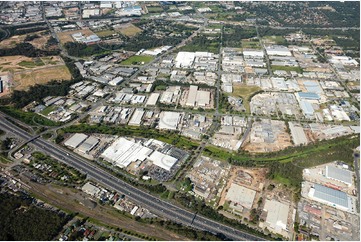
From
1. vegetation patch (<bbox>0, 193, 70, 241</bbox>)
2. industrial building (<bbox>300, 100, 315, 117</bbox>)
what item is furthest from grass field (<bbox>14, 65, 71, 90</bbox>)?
industrial building (<bbox>300, 100, 315, 117</bbox>)

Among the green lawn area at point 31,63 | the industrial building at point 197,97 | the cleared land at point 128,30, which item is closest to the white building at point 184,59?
the industrial building at point 197,97

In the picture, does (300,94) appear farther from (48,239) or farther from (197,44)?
(48,239)

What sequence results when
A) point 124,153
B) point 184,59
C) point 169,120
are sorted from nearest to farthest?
point 124,153, point 169,120, point 184,59

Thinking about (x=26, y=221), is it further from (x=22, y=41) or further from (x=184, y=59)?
(x=22, y=41)

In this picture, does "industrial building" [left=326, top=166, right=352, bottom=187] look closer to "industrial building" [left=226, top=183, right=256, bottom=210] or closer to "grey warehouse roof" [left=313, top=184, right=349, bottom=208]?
"grey warehouse roof" [left=313, top=184, right=349, bottom=208]

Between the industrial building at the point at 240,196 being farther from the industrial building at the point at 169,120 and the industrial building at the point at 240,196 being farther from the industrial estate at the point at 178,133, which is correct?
the industrial building at the point at 169,120

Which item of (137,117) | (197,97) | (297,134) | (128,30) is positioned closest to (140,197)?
(137,117)
